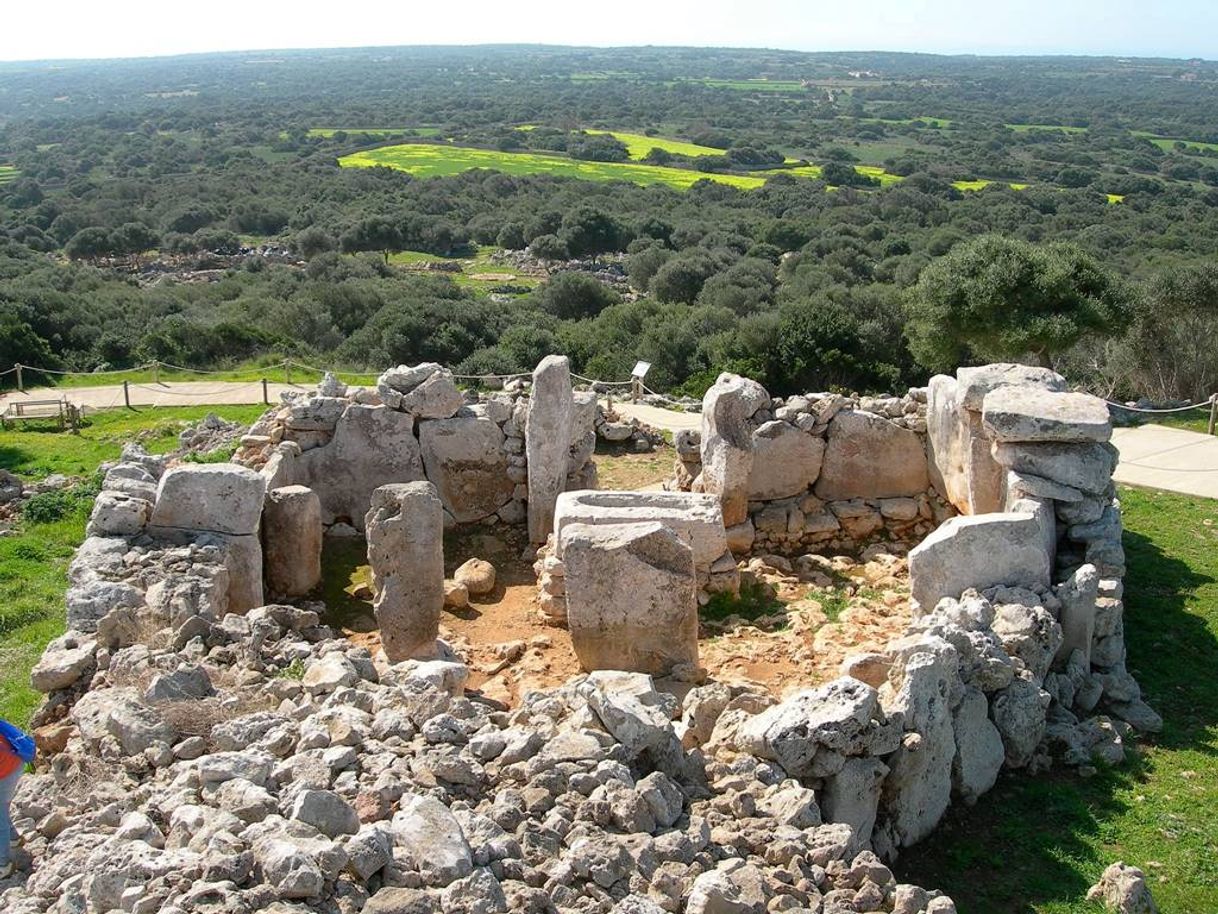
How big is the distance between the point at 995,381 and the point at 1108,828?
17.9 ft

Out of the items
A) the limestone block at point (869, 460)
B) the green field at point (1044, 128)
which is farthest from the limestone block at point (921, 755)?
the green field at point (1044, 128)

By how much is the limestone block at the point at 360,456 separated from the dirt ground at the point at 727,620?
0.64 metres

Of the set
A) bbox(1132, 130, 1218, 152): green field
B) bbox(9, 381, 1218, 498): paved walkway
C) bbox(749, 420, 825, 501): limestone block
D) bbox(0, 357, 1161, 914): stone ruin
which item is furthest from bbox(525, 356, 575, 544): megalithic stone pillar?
bbox(1132, 130, 1218, 152): green field

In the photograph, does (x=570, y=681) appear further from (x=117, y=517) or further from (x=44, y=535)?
(x=44, y=535)

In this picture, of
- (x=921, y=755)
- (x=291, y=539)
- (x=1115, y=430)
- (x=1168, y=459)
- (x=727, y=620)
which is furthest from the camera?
(x=1115, y=430)

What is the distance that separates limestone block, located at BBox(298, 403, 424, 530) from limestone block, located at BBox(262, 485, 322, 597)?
1812mm

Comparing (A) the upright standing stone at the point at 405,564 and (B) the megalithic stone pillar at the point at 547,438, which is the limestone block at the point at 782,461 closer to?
(B) the megalithic stone pillar at the point at 547,438

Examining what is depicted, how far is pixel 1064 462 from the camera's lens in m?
11.2

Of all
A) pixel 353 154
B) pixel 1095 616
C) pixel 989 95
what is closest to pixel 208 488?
pixel 1095 616

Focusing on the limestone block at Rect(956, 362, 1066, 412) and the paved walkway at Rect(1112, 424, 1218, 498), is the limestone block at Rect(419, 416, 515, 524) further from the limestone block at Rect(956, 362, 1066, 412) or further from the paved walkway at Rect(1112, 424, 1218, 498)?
the paved walkway at Rect(1112, 424, 1218, 498)

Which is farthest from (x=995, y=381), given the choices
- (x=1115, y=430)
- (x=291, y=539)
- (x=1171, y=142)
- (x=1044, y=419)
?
(x=1171, y=142)

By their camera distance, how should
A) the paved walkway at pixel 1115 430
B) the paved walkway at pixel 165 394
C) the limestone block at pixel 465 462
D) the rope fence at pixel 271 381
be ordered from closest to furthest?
the limestone block at pixel 465 462
the paved walkway at pixel 1115 430
the rope fence at pixel 271 381
the paved walkway at pixel 165 394

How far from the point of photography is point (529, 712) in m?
8.04

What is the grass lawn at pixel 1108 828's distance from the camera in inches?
302
